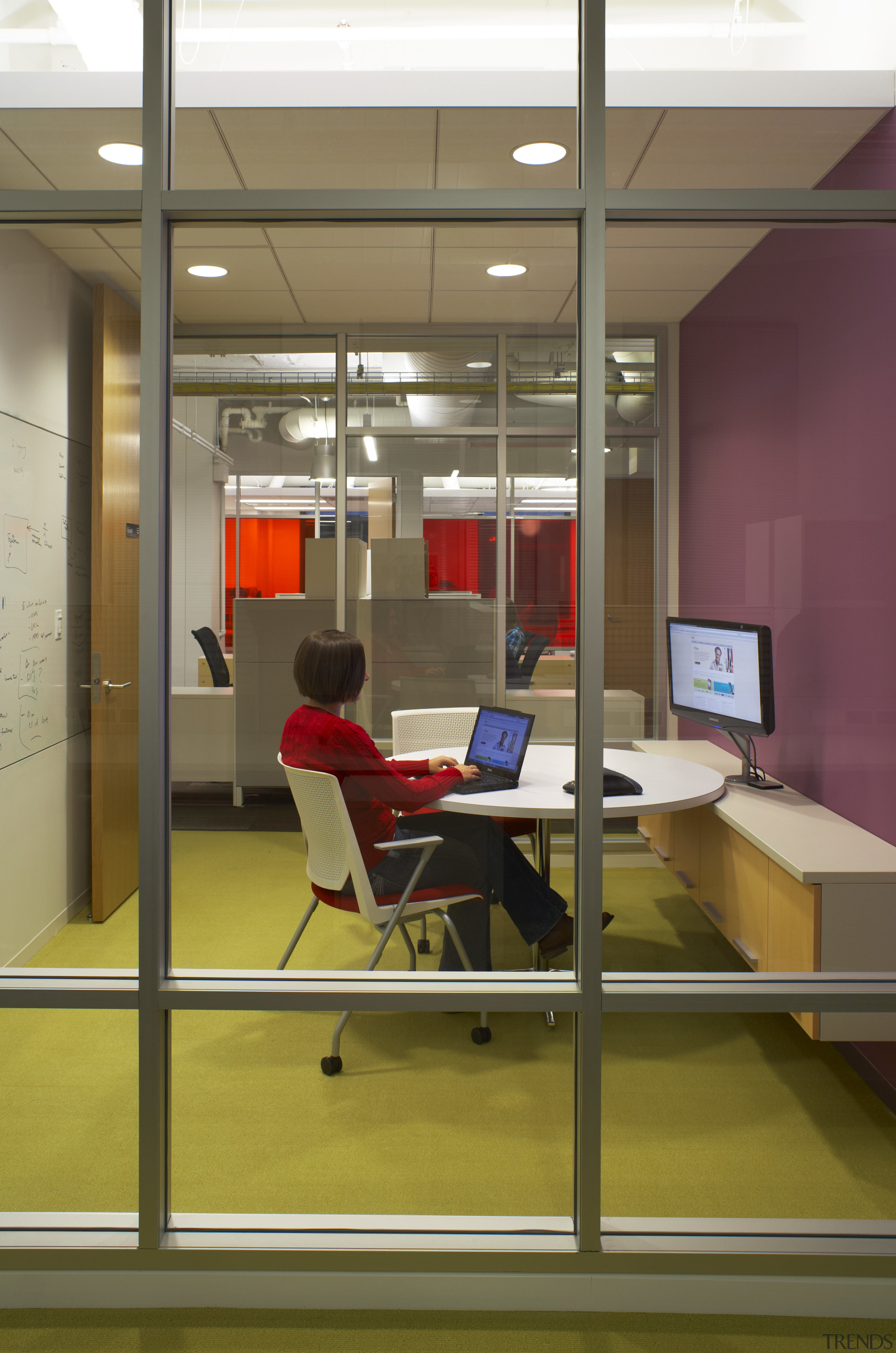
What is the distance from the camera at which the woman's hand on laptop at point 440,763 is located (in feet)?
6.79

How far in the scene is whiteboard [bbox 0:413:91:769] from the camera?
6.78ft

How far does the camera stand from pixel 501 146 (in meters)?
1.93

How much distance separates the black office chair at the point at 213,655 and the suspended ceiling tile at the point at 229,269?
0.84 metres

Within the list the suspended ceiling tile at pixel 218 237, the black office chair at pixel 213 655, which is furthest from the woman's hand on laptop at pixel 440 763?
the suspended ceiling tile at pixel 218 237

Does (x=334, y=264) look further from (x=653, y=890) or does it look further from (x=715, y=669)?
(x=653, y=890)

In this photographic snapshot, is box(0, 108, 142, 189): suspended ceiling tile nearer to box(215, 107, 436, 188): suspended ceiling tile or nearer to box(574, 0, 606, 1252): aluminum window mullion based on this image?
box(215, 107, 436, 188): suspended ceiling tile

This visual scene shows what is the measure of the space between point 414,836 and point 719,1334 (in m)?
1.31

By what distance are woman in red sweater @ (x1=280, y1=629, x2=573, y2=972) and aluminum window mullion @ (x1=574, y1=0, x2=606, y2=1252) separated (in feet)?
0.47

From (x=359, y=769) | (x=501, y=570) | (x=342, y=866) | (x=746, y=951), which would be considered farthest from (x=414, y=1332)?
(x=501, y=570)

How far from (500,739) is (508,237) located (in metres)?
1.25

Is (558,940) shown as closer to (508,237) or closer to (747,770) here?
(747,770)

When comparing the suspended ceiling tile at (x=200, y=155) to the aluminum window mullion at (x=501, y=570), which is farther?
the aluminum window mullion at (x=501, y=570)

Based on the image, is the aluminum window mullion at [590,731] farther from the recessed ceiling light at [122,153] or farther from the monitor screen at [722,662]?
the recessed ceiling light at [122,153]

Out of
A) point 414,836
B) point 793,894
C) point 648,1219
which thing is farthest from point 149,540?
point 648,1219
